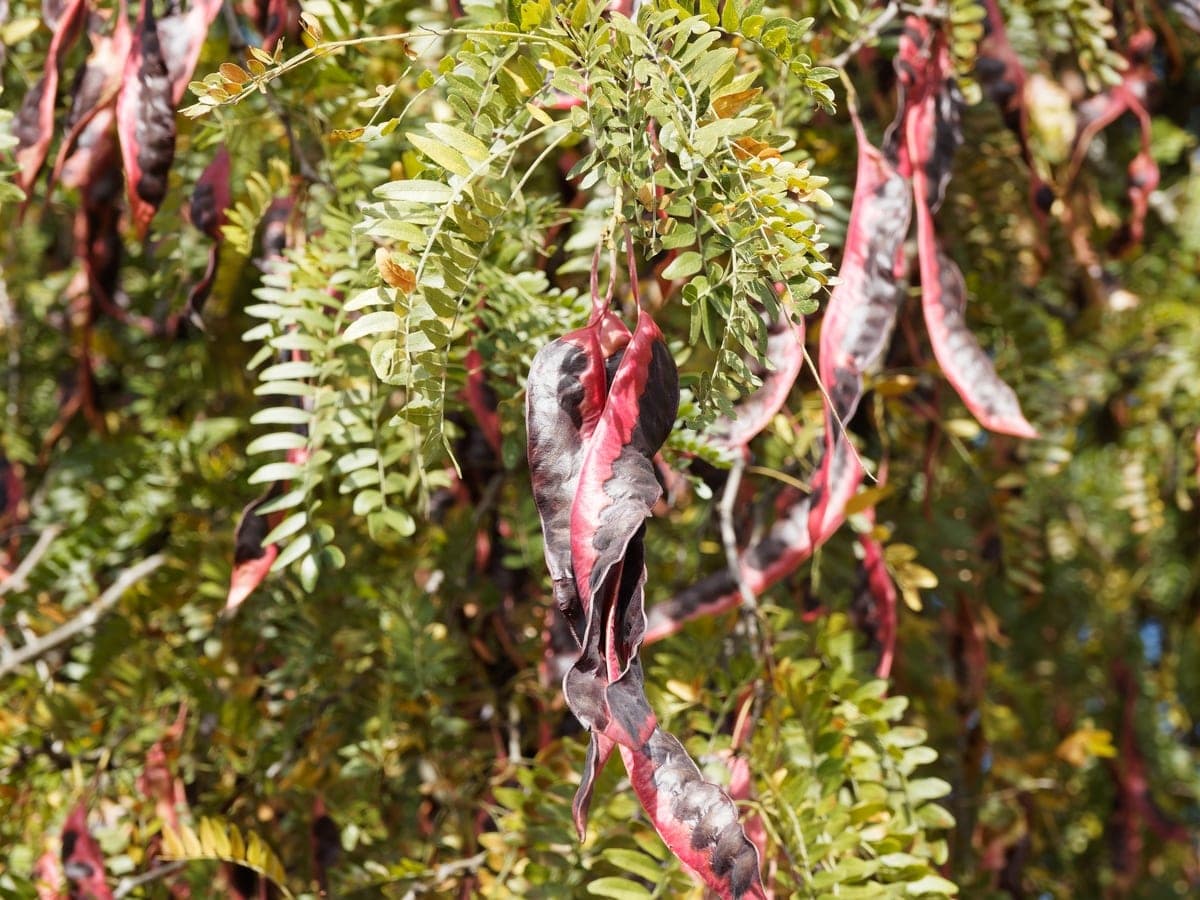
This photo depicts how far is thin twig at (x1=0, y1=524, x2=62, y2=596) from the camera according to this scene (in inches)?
51.3

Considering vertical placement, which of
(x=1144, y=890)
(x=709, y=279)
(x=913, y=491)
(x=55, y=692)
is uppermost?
(x=709, y=279)

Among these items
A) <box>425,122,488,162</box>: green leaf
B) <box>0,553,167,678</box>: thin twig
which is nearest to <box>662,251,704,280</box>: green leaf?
<box>425,122,488,162</box>: green leaf

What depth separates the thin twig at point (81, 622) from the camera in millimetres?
1224

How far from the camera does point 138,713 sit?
1.20 metres

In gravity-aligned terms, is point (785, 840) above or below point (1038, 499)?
above

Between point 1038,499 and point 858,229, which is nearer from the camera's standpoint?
point 858,229

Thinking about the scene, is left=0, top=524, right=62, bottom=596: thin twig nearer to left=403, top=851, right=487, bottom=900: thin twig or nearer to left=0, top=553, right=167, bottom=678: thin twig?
left=0, top=553, right=167, bottom=678: thin twig

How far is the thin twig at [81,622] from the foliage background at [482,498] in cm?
2

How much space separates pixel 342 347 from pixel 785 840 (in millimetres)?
462

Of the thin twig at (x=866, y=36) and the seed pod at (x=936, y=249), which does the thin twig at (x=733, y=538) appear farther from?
the thin twig at (x=866, y=36)

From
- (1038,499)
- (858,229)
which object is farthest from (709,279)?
(1038,499)

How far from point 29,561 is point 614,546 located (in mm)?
1013

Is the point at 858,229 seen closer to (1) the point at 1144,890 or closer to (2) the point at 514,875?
(2) the point at 514,875

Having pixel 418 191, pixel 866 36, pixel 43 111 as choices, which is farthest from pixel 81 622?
pixel 866 36
